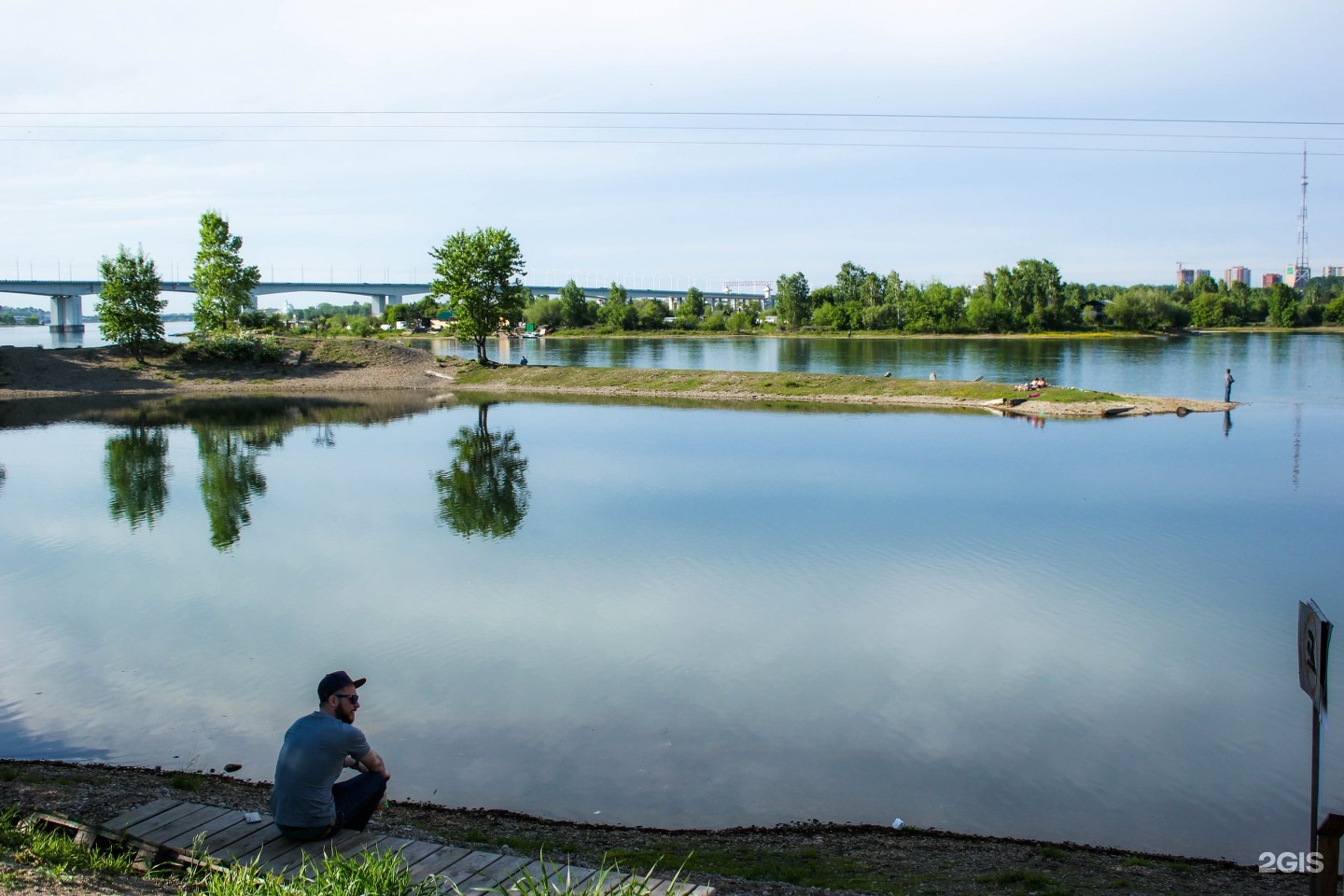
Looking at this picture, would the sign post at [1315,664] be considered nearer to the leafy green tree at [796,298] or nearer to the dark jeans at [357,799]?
the dark jeans at [357,799]

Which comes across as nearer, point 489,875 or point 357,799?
point 489,875

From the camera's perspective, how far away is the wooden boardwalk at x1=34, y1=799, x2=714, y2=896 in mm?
6945

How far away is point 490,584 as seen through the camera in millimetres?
17969

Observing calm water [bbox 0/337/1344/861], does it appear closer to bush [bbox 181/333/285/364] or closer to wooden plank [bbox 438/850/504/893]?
wooden plank [bbox 438/850/504/893]

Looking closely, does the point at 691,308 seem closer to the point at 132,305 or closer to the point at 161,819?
→ the point at 132,305

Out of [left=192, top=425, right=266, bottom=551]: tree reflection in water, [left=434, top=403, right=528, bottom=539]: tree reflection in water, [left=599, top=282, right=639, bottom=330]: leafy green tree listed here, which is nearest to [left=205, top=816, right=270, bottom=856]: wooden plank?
[left=434, top=403, right=528, bottom=539]: tree reflection in water

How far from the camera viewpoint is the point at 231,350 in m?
66.6

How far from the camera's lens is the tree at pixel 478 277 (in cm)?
6600

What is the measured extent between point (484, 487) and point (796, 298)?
156 m

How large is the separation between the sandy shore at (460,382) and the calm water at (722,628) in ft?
51.3

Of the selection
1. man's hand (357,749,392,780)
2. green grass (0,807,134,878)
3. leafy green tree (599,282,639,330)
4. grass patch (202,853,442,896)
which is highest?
leafy green tree (599,282,639,330)

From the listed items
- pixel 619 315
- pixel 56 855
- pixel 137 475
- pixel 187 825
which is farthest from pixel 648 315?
pixel 56 855

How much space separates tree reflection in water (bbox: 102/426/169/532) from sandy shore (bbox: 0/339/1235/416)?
71.2ft

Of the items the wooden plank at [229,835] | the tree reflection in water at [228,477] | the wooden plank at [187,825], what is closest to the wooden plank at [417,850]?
the wooden plank at [229,835]
